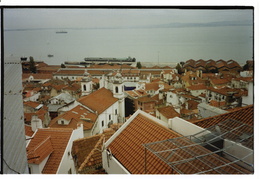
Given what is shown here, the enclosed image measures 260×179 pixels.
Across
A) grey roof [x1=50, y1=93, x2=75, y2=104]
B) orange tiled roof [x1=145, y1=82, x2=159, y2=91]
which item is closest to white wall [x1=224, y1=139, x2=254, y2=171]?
A: orange tiled roof [x1=145, y1=82, x2=159, y2=91]

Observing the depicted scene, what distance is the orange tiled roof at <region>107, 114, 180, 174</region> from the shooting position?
1859mm

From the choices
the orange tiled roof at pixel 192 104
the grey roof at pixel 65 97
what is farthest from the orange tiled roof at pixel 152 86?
the grey roof at pixel 65 97

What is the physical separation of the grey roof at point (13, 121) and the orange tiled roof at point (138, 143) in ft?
2.73

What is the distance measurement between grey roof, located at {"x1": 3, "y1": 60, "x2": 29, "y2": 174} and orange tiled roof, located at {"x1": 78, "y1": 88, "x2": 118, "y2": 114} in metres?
3.58

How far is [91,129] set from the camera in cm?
431

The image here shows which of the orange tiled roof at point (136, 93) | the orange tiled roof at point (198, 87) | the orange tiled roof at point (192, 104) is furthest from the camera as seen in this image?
the orange tiled roof at point (136, 93)

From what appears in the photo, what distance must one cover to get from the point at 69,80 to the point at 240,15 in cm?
462

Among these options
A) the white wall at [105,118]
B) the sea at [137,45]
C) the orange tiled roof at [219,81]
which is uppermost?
the sea at [137,45]

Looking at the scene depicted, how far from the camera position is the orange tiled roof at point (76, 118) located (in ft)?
12.1

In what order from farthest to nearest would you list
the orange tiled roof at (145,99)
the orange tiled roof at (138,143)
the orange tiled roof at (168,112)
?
the orange tiled roof at (145,99), the orange tiled roof at (168,112), the orange tiled roof at (138,143)

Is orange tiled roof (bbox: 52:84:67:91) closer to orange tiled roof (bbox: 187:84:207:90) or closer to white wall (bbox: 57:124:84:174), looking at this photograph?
white wall (bbox: 57:124:84:174)

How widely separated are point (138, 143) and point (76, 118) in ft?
7.48

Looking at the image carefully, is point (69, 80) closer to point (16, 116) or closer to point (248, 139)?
point (16, 116)

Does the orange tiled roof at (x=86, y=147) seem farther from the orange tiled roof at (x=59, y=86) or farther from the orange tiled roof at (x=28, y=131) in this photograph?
the orange tiled roof at (x=59, y=86)
